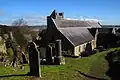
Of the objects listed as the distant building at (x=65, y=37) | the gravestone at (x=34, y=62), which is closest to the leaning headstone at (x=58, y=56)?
the gravestone at (x=34, y=62)

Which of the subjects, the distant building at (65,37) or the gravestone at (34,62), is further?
the distant building at (65,37)

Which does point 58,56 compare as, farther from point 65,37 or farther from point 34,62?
point 65,37

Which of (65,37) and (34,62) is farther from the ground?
(65,37)

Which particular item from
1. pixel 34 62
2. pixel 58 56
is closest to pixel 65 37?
pixel 58 56

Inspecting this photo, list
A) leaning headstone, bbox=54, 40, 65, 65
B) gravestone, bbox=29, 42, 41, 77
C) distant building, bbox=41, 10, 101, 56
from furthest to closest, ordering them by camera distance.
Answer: distant building, bbox=41, 10, 101, 56, leaning headstone, bbox=54, 40, 65, 65, gravestone, bbox=29, 42, 41, 77

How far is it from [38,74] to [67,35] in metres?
22.8

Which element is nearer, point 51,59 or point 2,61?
point 2,61

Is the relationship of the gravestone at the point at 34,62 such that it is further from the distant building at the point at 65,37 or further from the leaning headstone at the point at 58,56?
the distant building at the point at 65,37

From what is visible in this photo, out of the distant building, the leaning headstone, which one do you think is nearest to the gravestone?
the leaning headstone

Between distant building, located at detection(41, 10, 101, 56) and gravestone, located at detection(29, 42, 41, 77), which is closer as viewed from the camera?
gravestone, located at detection(29, 42, 41, 77)

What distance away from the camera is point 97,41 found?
52.6 meters

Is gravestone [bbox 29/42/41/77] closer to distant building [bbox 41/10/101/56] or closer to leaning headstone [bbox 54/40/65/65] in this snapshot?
leaning headstone [bbox 54/40/65/65]

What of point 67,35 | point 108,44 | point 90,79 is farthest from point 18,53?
point 108,44

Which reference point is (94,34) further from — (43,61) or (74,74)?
(74,74)
